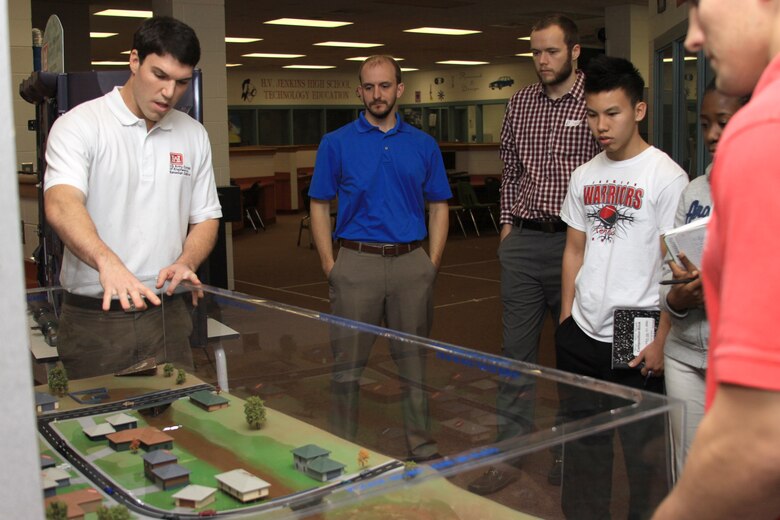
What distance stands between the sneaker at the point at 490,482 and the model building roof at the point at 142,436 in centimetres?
84

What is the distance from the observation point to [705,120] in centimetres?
235

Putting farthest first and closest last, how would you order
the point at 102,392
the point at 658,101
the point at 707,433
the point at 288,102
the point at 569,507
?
1. the point at 288,102
2. the point at 658,101
3. the point at 102,392
4. the point at 569,507
5. the point at 707,433

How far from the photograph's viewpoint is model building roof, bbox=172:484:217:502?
1680 millimetres

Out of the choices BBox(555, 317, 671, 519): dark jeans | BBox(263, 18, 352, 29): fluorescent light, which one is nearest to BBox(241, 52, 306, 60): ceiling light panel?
BBox(263, 18, 352, 29): fluorescent light

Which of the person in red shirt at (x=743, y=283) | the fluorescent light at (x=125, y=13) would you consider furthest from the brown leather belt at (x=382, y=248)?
the fluorescent light at (x=125, y=13)

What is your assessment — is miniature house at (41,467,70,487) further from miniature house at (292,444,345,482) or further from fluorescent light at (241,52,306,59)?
fluorescent light at (241,52,306,59)

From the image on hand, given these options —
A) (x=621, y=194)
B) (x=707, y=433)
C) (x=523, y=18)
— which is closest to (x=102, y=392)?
(x=621, y=194)

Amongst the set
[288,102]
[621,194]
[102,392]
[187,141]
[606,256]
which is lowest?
[102,392]

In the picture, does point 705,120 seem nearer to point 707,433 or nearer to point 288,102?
point 707,433

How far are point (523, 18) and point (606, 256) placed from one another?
35.4ft

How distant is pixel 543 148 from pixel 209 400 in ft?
6.04

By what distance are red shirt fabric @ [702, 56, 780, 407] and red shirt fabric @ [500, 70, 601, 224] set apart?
2.66 m

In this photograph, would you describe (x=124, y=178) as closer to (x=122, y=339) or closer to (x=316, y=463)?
(x=122, y=339)

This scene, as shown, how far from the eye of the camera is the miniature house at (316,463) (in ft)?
5.71
